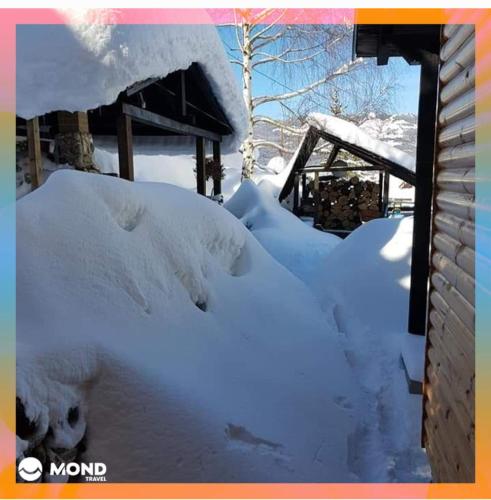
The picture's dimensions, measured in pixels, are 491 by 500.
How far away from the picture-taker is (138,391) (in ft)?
5.99

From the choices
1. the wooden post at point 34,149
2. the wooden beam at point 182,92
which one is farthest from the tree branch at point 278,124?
the wooden post at point 34,149

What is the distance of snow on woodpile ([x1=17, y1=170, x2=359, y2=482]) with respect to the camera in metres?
1.71

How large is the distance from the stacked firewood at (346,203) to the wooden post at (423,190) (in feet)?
28.4

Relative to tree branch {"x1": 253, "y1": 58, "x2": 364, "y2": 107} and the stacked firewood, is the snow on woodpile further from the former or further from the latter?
tree branch {"x1": 253, "y1": 58, "x2": 364, "y2": 107}

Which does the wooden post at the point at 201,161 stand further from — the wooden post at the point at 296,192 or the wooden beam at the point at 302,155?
the wooden post at the point at 296,192

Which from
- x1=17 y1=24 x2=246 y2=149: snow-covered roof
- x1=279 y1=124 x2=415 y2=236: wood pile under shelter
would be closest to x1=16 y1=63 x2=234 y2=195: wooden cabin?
x1=17 y1=24 x2=246 y2=149: snow-covered roof

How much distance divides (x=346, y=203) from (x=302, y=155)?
6.44 ft

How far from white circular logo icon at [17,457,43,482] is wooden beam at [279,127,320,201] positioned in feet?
36.3

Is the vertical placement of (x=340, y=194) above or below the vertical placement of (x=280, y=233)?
above

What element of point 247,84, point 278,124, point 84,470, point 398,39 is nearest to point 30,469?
point 84,470

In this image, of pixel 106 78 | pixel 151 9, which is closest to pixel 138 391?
pixel 106 78

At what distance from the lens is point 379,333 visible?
4.09 m

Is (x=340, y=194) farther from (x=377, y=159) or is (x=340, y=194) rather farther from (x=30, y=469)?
(x=30, y=469)

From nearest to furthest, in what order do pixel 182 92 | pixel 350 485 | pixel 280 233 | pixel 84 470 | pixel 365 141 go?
pixel 84 470 → pixel 350 485 → pixel 182 92 → pixel 280 233 → pixel 365 141
